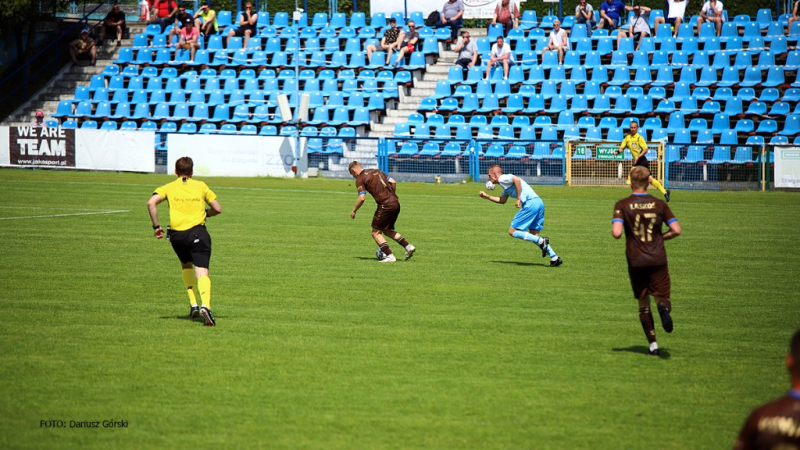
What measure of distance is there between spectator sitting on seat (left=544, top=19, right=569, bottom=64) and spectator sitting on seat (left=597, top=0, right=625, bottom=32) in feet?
7.39

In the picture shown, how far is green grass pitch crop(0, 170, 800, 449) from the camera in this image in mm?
6910

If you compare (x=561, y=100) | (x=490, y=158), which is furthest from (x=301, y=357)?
(x=561, y=100)

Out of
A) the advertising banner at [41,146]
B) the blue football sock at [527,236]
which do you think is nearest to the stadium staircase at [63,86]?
the advertising banner at [41,146]

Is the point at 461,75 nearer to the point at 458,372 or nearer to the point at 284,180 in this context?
the point at 284,180

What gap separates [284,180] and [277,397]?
2486cm

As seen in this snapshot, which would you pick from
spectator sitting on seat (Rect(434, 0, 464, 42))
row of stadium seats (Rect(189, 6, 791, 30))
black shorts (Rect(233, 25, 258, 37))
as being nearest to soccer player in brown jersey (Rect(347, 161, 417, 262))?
row of stadium seats (Rect(189, 6, 791, 30))

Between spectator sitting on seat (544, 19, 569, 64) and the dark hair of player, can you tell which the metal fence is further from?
the dark hair of player

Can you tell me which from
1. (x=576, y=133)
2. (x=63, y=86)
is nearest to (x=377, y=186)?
(x=576, y=133)

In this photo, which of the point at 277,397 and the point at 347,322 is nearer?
the point at 277,397

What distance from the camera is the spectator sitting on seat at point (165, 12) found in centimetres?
4294

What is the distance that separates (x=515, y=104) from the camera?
111 feet

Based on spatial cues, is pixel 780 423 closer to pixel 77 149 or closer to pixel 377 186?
pixel 377 186

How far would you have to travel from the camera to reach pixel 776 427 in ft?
12.3

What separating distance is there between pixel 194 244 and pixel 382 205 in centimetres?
576
